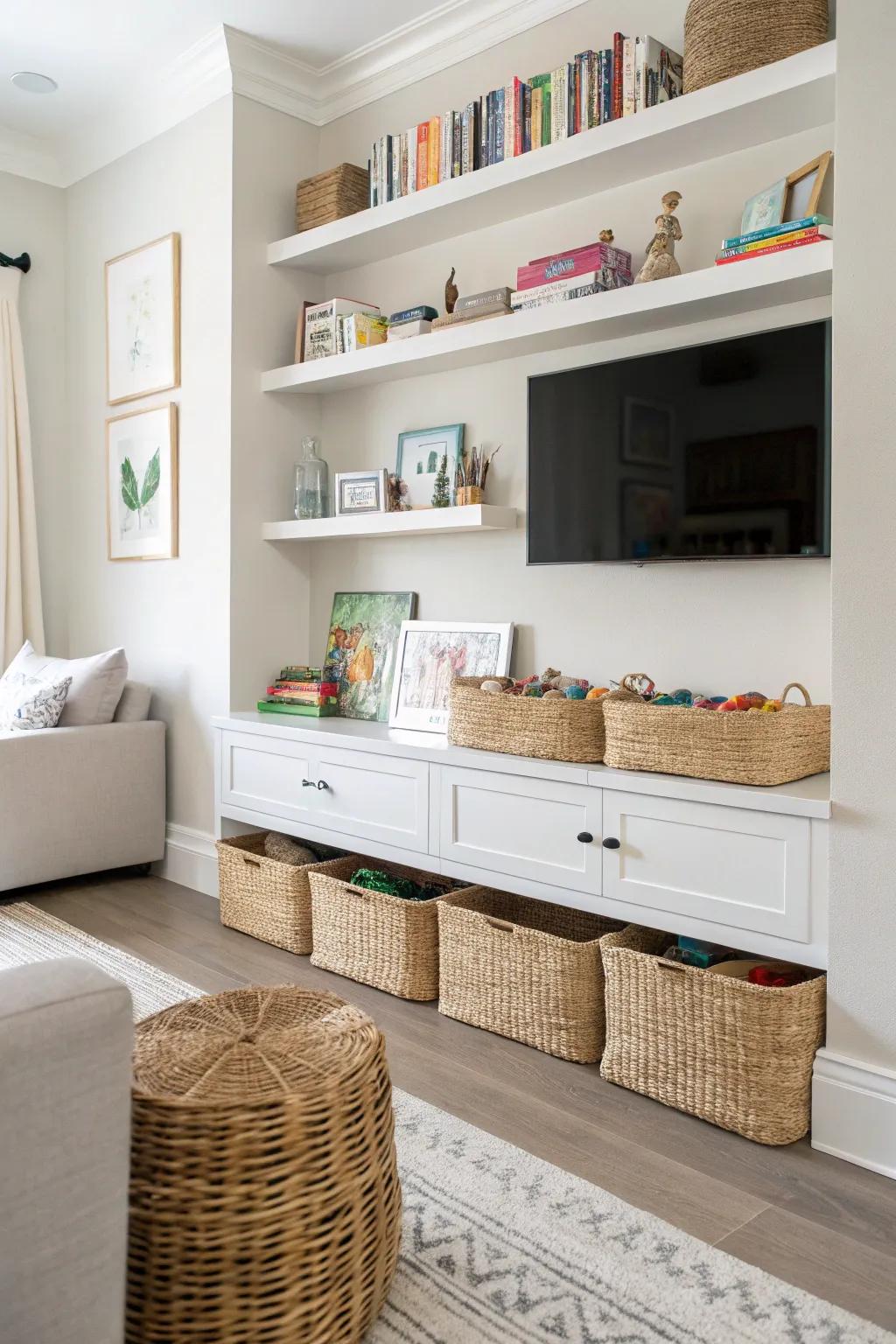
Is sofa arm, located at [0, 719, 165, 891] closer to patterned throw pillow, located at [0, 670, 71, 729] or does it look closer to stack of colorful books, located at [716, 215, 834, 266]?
patterned throw pillow, located at [0, 670, 71, 729]

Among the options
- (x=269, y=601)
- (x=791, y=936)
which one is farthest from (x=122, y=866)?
(x=791, y=936)

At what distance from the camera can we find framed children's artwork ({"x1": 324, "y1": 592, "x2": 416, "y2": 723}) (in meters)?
3.44

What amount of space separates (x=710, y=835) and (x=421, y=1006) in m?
0.98

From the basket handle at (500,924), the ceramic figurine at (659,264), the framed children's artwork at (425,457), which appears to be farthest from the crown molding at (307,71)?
the basket handle at (500,924)

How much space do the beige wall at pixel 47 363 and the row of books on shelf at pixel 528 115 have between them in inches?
75.2

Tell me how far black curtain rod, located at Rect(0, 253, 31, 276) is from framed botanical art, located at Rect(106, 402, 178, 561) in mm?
776

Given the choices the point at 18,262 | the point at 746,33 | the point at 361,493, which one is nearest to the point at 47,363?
the point at 18,262

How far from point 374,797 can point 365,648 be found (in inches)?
30.4

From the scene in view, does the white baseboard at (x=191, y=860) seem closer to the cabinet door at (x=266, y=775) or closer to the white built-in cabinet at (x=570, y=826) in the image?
the cabinet door at (x=266, y=775)

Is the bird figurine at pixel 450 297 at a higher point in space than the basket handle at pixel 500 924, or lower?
higher

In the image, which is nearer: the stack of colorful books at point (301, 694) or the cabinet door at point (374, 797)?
the cabinet door at point (374, 797)

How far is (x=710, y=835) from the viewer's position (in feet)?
6.88

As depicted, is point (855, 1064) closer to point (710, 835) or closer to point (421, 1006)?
point (710, 835)

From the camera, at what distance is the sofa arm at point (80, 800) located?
3.50m
